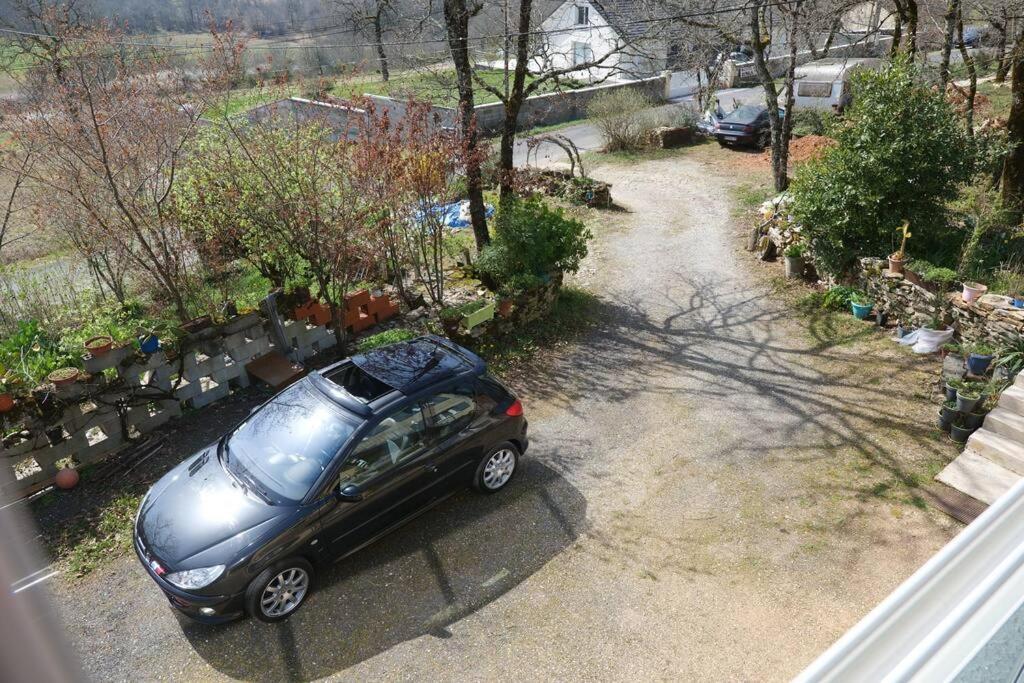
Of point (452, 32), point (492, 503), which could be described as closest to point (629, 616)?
point (492, 503)

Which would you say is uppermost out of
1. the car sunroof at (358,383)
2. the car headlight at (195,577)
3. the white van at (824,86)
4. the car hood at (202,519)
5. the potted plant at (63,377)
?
the white van at (824,86)

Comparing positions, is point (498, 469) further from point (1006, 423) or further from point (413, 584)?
point (1006, 423)

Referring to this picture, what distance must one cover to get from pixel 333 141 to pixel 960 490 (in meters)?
8.82

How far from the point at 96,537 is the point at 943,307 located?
10278 mm

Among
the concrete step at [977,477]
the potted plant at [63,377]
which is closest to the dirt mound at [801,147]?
the concrete step at [977,477]

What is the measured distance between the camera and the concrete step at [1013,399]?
23.7ft

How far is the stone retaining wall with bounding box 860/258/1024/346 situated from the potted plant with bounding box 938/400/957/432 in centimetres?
122

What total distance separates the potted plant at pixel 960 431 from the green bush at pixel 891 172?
3.50 metres

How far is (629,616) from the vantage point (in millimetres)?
5551

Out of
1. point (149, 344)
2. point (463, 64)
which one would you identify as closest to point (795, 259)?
point (463, 64)

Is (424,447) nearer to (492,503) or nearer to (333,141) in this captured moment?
(492,503)

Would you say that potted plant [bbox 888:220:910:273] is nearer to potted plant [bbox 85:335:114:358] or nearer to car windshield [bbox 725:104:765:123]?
potted plant [bbox 85:335:114:358]

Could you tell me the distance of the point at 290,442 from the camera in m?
6.02

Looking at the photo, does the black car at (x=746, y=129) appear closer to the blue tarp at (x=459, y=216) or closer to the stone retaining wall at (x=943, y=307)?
the blue tarp at (x=459, y=216)
